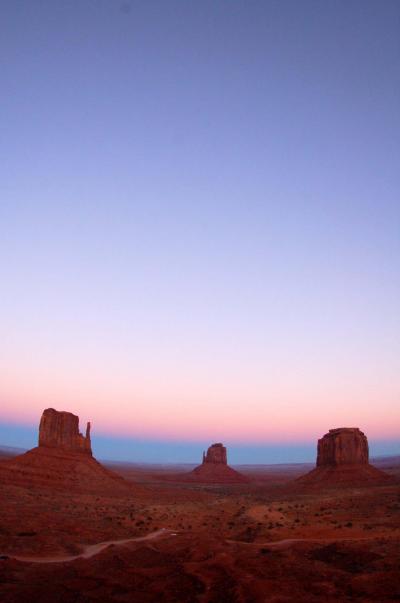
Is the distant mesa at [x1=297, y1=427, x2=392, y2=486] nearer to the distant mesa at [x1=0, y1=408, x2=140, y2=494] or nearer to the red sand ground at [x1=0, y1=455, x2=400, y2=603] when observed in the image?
the distant mesa at [x1=0, y1=408, x2=140, y2=494]

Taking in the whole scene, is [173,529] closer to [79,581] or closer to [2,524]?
[2,524]

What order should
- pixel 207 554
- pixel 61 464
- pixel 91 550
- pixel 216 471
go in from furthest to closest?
pixel 216 471 < pixel 61 464 < pixel 91 550 < pixel 207 554

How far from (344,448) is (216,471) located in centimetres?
5736

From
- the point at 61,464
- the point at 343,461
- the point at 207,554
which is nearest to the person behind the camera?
the point at 207,554

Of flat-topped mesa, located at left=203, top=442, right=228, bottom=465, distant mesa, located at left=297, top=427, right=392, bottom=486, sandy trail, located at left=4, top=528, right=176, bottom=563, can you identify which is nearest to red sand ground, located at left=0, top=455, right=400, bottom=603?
sandy trail, located at left=4, top=528, right=176, bottom=563

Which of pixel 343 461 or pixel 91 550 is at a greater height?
pixel 91 550

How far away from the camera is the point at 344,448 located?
90.5m

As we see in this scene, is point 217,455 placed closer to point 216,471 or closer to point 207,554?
point 216,471

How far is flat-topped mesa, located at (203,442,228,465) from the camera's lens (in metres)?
146

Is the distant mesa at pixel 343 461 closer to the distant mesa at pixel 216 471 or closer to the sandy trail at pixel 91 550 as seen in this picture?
the distant mesa at pixel 216 471

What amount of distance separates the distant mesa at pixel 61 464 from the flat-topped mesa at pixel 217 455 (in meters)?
67.1

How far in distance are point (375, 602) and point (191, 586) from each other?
6.48m

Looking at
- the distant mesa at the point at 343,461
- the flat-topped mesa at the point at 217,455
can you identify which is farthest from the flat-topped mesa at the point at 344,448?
the flat-topped mesa at the point at 217,455

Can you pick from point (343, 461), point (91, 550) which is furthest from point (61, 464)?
point (343, 461)
